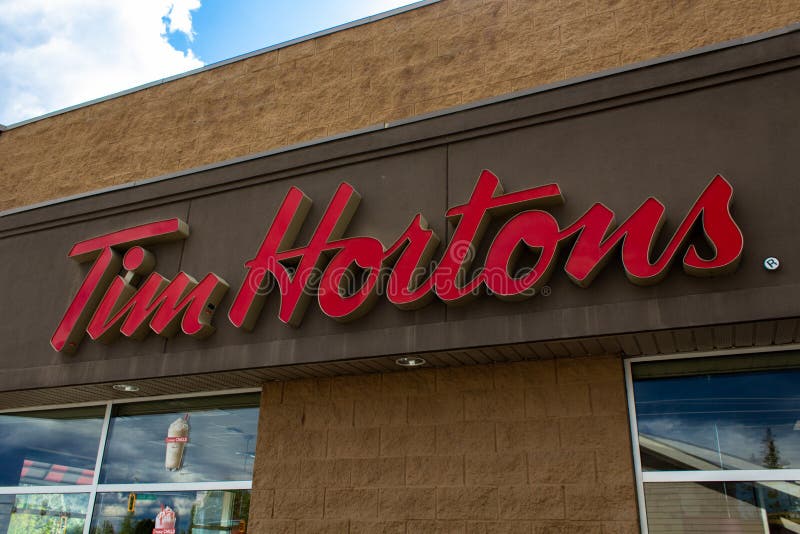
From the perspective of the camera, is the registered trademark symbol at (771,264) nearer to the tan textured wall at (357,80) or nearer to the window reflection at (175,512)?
the tan textured wall at (357,80)

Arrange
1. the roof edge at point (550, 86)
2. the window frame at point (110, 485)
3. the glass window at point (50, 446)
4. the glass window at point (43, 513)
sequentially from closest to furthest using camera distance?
the roof edge at point (550, 86) < the window frame at point (110, 485) < the glass window at point (43, 513) < the glass window at point (50, 446)

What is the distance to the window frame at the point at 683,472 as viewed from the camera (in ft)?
17.7

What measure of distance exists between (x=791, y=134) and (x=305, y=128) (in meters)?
5.46

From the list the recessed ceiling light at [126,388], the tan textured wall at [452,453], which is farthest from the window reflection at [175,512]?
the recessed ceiling light at [126,388]

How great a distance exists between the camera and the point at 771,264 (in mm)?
5070

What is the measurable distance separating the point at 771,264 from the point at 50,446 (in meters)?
8.13

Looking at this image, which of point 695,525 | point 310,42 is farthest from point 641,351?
point 310,42

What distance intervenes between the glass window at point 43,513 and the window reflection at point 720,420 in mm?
6230

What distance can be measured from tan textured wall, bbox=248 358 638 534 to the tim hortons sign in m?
0.91

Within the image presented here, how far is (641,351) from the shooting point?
5.86 meters

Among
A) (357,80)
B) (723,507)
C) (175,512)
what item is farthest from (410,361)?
(357,80)

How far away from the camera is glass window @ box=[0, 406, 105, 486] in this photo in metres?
8.49

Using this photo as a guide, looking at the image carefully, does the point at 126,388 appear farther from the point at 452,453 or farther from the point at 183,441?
the point at 452,453

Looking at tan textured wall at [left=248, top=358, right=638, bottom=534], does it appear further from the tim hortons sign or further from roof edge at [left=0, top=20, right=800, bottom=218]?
roof edge at [left=0, top=20, right=800, bottom=218]
